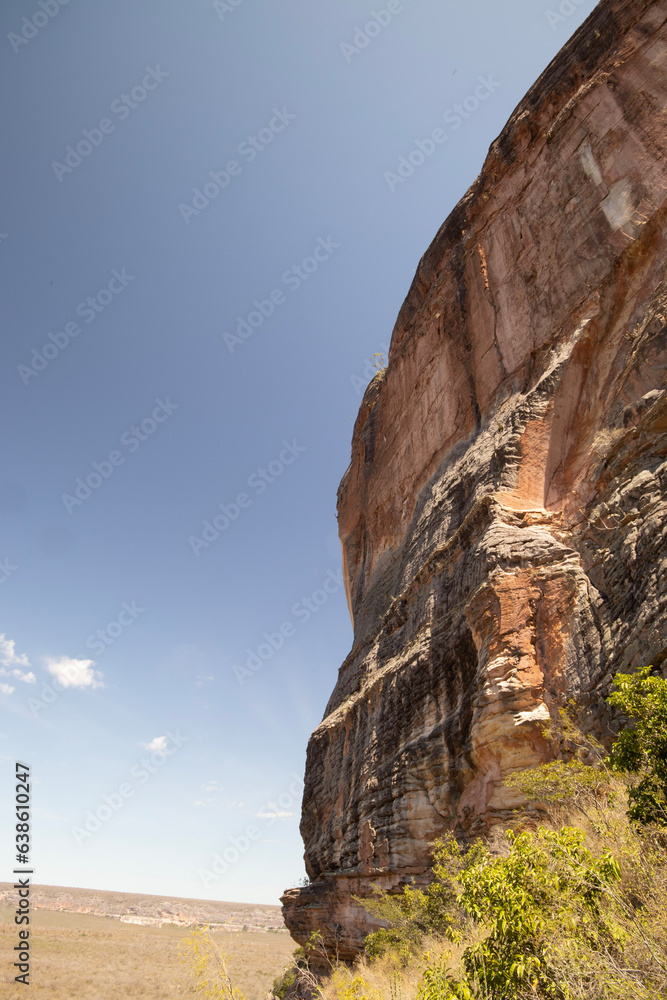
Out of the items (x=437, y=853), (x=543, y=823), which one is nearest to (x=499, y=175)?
(x=543, y=823)

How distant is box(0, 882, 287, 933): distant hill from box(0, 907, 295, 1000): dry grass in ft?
102

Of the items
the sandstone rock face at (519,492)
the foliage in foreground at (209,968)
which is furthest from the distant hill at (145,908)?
the foliage in foreground at (209,968)

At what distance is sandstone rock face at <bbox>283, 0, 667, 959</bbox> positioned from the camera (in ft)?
32.9

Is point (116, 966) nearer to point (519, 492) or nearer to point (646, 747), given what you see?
point (519, 492)

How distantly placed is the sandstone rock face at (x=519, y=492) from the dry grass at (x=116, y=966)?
49.0ft

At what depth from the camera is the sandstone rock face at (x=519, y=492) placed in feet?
32.9

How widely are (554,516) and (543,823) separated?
6.31m

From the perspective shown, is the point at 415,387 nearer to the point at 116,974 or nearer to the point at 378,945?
the point at 378,945

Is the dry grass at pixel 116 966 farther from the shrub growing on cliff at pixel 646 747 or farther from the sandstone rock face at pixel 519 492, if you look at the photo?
the shrub growing on cliff at pixel 646 747

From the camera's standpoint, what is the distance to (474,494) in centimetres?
1481

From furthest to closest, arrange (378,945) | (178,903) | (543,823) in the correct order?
(178,903)
(378,945)
(543,823)

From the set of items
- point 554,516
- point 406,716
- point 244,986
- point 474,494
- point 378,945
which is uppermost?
point 474,494

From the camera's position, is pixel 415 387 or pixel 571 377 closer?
pixel 571 377

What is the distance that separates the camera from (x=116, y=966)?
135ft
